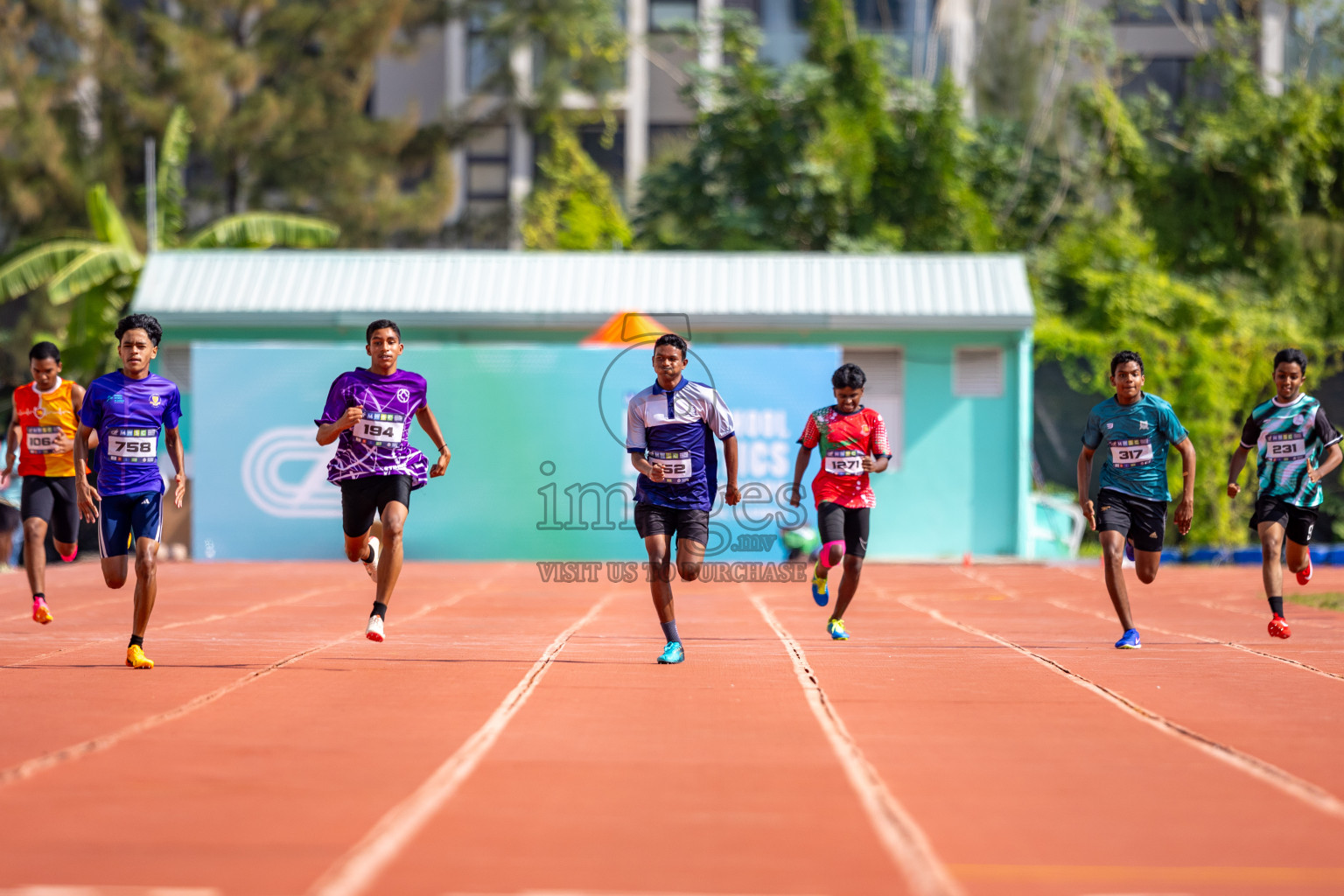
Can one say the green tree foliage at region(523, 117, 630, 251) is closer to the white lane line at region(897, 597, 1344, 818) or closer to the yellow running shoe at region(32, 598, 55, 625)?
the yellow running shoe at region(32, 598, 55, 625)

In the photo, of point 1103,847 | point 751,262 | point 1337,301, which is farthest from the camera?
point 1337,301

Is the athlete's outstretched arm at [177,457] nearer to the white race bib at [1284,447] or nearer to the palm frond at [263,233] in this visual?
the white race bib at [1284,447]

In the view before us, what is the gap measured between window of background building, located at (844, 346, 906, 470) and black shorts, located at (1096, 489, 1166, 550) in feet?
32.5

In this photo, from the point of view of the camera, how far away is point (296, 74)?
3675 centimetres

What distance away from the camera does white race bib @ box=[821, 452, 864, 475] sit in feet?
33.6

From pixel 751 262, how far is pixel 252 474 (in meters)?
7.38

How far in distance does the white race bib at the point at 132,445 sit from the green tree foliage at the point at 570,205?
81.9ft

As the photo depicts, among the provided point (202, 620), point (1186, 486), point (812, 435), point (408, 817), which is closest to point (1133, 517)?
point (1186, 486)

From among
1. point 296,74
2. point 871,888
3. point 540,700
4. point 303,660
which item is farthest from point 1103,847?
point 296,74

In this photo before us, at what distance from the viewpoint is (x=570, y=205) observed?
1412 inches

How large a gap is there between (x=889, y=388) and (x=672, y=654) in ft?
38.8

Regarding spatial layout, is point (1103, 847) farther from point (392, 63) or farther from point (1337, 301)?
point (392, 63)

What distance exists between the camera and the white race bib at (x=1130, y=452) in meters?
9.90

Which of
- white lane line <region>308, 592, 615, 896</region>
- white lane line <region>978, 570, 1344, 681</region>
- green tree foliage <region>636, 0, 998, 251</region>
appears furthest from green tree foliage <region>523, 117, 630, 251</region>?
white lane line <region>308, 592, 615, 896</region>
